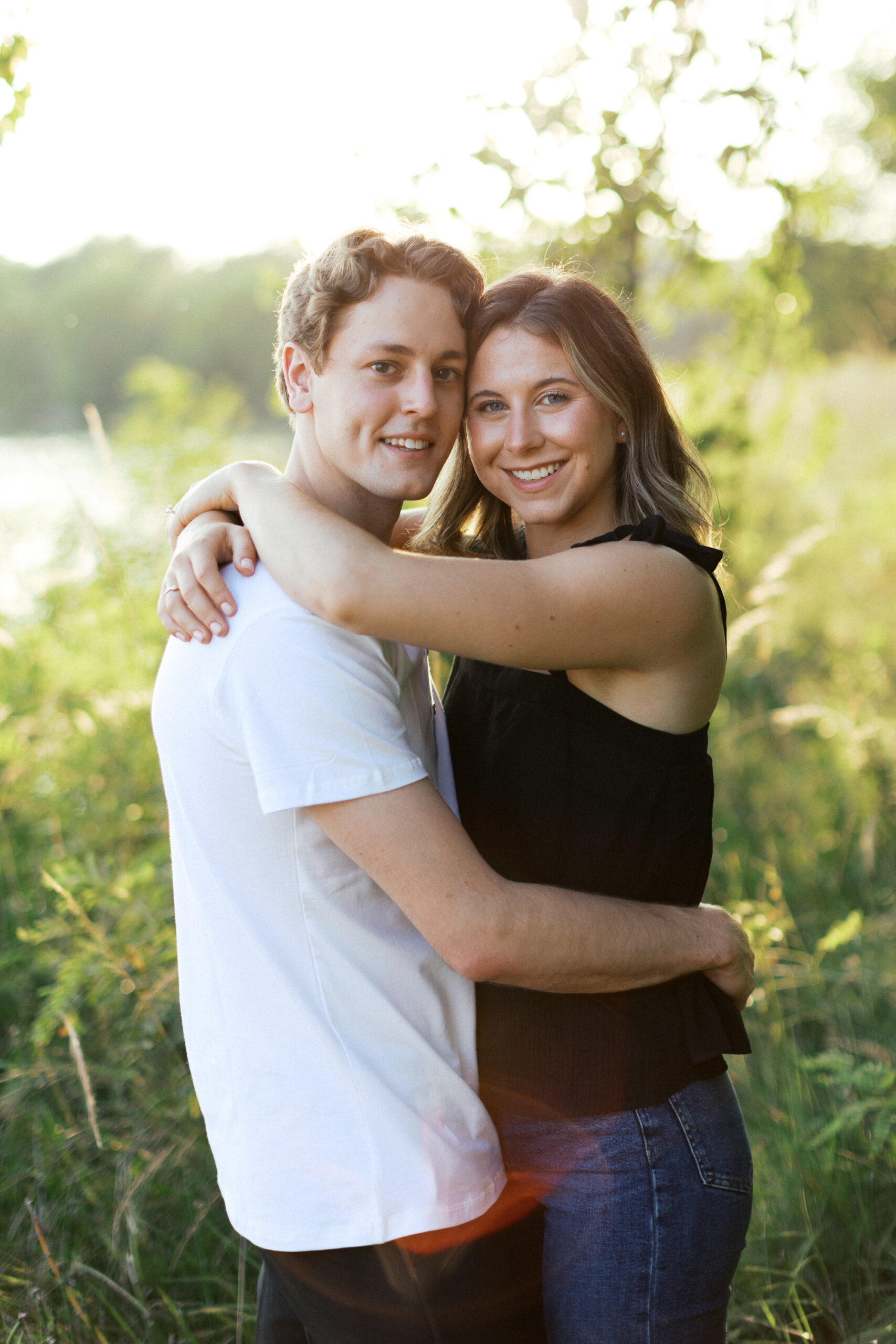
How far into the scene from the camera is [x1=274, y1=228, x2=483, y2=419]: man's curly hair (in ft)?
5.83

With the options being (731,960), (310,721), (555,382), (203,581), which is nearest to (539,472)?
(555,382)

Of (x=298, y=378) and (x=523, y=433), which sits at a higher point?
(x=298, y=378)

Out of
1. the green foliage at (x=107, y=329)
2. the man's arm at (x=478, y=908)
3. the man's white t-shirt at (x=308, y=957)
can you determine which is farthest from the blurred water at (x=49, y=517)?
the green foliage at (x=107, y=329)

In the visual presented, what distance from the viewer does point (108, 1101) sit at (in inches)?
113

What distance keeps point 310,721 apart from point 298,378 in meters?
0.84

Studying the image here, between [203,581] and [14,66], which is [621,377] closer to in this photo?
[203,581]

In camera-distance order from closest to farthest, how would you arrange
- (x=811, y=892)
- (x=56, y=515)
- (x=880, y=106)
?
(x=811, y=892)
(x=56, y=515)
(x=880, y=106)

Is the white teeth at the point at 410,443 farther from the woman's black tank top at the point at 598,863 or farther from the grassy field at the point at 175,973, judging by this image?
the grassy field at the point at 175,973

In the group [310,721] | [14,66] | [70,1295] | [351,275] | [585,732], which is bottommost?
[70,1295]

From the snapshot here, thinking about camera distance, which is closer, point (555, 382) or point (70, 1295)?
point (555, 382)

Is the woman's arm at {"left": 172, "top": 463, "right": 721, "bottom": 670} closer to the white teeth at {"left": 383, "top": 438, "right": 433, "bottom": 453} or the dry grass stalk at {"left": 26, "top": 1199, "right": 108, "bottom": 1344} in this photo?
the white teeth at {"left": 383, "top": 438, "right": 433, "bottom": 453}

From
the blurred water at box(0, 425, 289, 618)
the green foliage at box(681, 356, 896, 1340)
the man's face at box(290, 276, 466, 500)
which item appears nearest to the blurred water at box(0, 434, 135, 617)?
the blurred water at box(0, 425, 289, 618)

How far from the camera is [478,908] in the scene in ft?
4.80

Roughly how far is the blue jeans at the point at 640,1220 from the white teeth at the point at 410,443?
4.06ft
